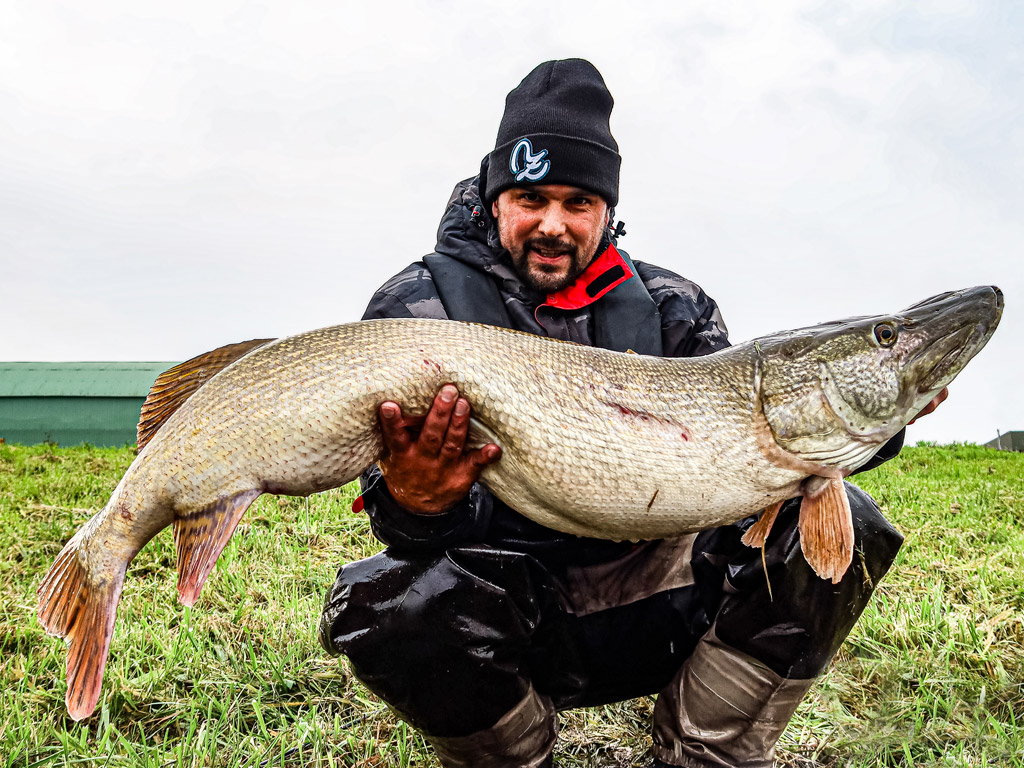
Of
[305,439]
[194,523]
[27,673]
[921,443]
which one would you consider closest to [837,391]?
[305,439]

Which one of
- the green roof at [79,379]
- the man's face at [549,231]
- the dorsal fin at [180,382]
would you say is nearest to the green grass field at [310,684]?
the dorsal fin at [180,382]

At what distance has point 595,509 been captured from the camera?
2189 mm

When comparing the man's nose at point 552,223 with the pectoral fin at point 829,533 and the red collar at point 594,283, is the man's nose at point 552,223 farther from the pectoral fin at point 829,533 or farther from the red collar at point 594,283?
the pectoral fin at point 829,533

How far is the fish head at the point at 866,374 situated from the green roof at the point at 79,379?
33.3ft

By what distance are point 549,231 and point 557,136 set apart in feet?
1.46

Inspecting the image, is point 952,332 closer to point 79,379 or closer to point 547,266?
point 547,266

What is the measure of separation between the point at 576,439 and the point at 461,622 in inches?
25.4

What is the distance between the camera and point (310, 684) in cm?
293

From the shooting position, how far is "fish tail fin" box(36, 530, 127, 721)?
2.08m

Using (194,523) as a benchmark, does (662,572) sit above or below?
below

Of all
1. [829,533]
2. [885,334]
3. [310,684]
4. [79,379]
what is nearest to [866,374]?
[885,334]

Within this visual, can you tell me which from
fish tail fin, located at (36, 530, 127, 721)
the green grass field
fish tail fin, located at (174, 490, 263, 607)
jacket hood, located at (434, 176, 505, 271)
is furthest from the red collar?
fish tail fin, located at (36, 530, 127, 721)

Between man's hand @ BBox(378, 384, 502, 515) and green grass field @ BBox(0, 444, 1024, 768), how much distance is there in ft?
→ 2.84

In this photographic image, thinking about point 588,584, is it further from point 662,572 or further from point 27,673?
point 27,673
